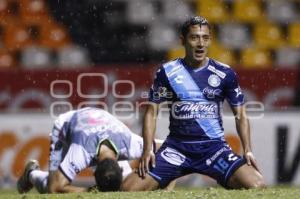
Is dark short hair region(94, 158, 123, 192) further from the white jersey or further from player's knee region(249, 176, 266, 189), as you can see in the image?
player's knee region(249, 176, 266, 189)

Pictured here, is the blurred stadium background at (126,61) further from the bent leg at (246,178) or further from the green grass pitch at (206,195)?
the green grass pitch at (206,195)

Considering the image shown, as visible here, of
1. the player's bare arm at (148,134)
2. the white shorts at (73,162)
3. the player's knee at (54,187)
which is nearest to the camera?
the player's bare arm at (148,134)

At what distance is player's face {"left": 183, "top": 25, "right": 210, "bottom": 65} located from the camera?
8133mm

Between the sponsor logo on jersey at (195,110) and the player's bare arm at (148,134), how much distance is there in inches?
7.9

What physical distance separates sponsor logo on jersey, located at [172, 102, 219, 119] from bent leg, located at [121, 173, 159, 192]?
605 mm

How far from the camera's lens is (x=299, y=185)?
1219 centimetres

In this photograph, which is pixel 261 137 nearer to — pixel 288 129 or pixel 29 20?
pixel 288 129

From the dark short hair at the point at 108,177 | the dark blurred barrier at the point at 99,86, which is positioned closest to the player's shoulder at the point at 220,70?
the dark short hair at the point at 108,177

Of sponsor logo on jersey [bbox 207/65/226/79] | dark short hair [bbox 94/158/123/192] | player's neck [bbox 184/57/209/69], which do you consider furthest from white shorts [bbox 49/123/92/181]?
sponsor logo on jersey [bbox 207/65/226/79]

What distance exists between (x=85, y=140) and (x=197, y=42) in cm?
178

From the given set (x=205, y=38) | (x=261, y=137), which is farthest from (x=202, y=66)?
(x=261, y=137)

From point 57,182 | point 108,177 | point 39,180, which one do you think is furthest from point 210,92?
point 39,180

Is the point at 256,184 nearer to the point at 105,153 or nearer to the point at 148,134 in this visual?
the point at 148,134

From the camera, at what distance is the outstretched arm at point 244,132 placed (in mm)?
8016
